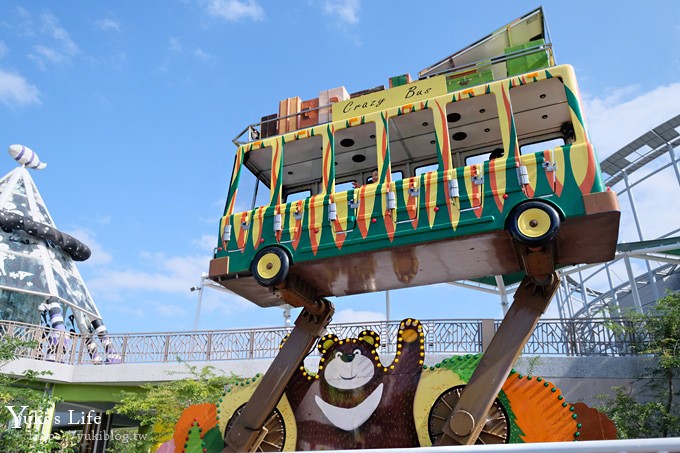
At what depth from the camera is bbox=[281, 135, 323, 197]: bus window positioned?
9156 mm

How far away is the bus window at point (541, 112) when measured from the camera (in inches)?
304

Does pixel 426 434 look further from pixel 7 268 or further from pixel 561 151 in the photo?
pixel 7 268

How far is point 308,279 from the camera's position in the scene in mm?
8703

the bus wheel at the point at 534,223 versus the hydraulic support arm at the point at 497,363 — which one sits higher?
the bus wheel at the point at 534,223

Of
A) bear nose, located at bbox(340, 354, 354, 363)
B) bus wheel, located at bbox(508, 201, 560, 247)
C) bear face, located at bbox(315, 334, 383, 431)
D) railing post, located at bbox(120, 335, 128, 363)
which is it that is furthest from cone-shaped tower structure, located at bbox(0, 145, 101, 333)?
bus wheel, located at bbox(508, 201, 560, 247)

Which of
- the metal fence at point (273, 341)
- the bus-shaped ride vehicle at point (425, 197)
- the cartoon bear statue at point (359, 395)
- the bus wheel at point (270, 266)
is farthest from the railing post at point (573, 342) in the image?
the bus wheel at point (270, 266)

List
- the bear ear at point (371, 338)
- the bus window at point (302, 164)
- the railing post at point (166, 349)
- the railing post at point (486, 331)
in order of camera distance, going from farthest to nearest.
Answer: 1. the railing post at point (166, 349)
2. the railing post at point (486, 331)
3. the bus window at point (302, 164)
4. the bear ear at point (371, 338)

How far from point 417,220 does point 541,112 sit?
2.61 metres

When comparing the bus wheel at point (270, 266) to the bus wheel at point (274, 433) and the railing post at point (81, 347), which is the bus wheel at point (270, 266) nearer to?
the bus wheel at point (274, 433)

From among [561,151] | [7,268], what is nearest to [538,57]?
[561,151]

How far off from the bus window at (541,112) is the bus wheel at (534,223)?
1848 millimetres

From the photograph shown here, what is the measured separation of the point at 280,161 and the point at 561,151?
4245 mm

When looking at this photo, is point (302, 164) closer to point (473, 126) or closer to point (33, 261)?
point (473, 126)

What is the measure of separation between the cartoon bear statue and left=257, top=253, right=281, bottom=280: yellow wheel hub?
1434 mm
